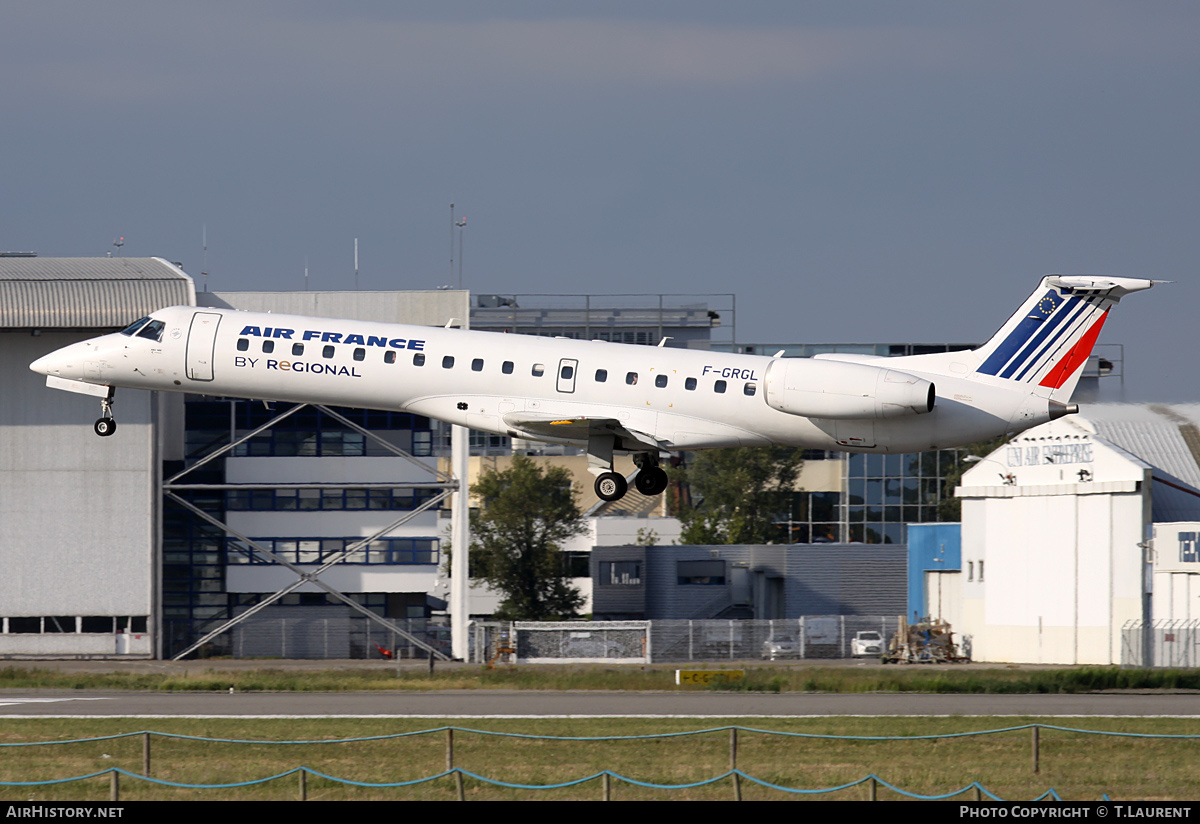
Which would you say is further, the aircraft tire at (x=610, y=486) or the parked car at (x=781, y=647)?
the parked car at (x=781, y=647)

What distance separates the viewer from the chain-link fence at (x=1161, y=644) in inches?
1694

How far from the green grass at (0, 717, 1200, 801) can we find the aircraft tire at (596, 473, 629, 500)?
4.44 meters

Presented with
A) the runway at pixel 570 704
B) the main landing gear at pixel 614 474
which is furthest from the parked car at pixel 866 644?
the main landing gear at pixel 614 474

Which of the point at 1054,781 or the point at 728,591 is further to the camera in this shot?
the point at 728,591

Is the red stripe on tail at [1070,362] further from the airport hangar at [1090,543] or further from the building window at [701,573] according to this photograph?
the building window at [701,573]

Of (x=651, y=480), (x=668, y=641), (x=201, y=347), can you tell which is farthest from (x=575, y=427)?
(x=668, y=641)

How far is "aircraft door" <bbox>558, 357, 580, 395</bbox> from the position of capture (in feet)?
95.6

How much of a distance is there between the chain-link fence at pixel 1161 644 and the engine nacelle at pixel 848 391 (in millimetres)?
19594

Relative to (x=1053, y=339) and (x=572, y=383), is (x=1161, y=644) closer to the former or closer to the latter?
(x=1053, y=339)

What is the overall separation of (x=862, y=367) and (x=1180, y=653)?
20658mm

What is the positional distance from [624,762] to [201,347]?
41.6ft
